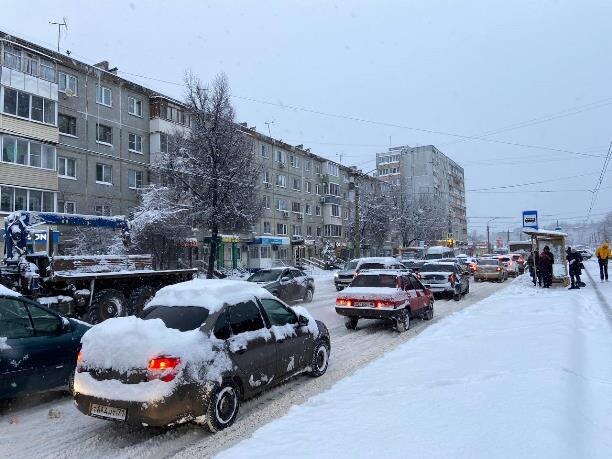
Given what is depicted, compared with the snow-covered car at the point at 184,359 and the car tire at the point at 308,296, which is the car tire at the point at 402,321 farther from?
the car tire at the point at 308,296

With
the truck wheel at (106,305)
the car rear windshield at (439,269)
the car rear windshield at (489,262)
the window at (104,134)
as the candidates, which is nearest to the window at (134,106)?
the window at (104,134)

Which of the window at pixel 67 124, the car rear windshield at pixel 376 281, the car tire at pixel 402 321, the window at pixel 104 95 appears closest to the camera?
the car tire at pixel 402 321

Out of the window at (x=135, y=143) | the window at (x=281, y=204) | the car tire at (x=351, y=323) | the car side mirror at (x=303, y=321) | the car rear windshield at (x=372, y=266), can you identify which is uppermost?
the window at (x=135, y=143)

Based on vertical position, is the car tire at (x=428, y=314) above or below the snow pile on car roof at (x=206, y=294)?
below

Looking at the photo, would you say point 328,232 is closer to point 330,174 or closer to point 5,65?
point 330,174

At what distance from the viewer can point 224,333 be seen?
5.99m

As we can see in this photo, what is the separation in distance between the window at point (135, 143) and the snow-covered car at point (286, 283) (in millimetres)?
22412

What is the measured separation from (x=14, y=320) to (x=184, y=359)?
2.74 meters

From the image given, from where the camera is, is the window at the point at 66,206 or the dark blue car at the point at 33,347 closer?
the dark blue car at the point at 33,347

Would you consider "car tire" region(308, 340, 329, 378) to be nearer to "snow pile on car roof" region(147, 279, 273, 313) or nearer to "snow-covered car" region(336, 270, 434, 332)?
"snow pile on car roof" region(147, 279, 273, 313)

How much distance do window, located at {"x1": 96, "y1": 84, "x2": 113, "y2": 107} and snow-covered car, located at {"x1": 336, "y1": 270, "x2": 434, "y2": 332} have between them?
28124mm

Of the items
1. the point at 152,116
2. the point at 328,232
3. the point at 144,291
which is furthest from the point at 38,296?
the point at 328,232

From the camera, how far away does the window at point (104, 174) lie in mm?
34312

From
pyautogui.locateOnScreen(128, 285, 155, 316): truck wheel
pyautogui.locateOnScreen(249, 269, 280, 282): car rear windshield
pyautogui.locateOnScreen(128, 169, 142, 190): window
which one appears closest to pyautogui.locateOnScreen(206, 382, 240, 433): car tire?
pyautogui.locateOnScreen(128, 285, 155, 316): truck wheel
